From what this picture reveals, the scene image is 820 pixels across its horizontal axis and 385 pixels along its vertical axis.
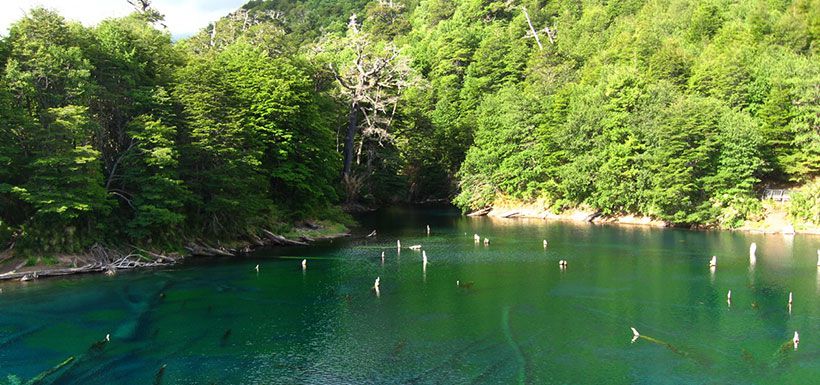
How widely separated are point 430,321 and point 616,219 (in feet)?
159

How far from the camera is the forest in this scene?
124 feet

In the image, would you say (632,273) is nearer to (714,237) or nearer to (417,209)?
(714,237)

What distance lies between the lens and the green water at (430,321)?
2205cm

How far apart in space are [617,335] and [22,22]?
40602 millimetres

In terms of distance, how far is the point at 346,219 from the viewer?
2527 inches

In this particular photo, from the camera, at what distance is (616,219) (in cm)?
7038

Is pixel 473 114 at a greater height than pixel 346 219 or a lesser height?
greater

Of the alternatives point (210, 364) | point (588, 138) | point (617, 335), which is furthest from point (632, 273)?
point (588, 138)

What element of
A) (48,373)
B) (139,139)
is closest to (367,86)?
(139,139)

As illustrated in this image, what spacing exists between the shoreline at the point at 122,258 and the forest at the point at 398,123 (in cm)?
86

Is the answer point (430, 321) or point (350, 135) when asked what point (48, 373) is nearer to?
point (430, 321)

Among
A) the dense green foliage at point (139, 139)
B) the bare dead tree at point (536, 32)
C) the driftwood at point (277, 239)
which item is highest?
the bare dead tree at point (536, 32)

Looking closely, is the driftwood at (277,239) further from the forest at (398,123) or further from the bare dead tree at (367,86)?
the bare dead tree at (367,86)

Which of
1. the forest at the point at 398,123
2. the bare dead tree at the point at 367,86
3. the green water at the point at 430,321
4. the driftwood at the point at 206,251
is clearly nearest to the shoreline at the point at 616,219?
the forest at the point at 398,123
